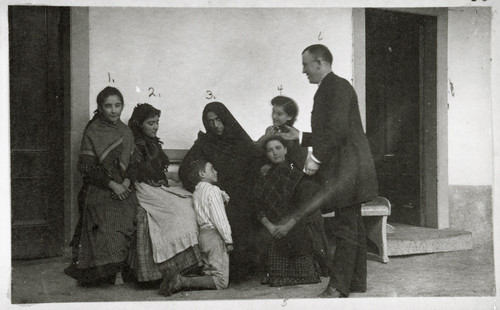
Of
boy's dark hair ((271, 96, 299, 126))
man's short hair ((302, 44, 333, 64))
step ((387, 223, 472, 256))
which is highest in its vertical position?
→ man's short hair ((302, 44, 333, 64))

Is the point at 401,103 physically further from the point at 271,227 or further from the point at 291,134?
the point at 271,227

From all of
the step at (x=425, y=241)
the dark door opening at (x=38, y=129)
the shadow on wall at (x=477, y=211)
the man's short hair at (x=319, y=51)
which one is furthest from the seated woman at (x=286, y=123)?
the dark door opening at (x=38, y=129)

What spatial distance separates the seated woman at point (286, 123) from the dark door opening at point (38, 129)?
1.09 meters

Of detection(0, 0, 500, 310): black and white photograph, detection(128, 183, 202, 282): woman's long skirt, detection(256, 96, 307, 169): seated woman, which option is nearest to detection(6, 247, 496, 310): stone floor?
detection(0, 0, 500, 310): black and white photograph

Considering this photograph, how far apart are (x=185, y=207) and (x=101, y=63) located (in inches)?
33.1

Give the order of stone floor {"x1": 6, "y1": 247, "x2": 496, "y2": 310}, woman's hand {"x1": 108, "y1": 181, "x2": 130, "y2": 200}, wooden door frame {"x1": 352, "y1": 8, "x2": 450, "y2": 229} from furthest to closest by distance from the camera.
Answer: wooden door frame {"x1": 352, "y1": 8, "x2": 450, "y2": 229} < woman's hand {"x1": 108, "y1": 181, "x2": 130, "y2": 200} < stone floor {"x1": 6, "y1": 247, "x2": 496, "y2": 310}

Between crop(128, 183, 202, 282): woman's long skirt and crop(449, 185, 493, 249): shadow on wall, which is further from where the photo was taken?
crop(449, 185, 493, 249): shadow on wall

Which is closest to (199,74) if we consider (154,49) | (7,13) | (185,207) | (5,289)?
(154,49)

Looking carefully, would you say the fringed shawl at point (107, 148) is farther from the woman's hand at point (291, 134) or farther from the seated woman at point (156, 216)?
the woman's hand at point (291, 134)

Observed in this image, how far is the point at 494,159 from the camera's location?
2865 millimetres

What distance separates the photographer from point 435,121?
121 inches

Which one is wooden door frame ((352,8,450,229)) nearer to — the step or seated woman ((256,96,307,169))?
the step

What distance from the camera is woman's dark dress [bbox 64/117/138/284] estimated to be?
279 cm

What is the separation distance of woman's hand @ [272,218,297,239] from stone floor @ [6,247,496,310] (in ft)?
0.83
